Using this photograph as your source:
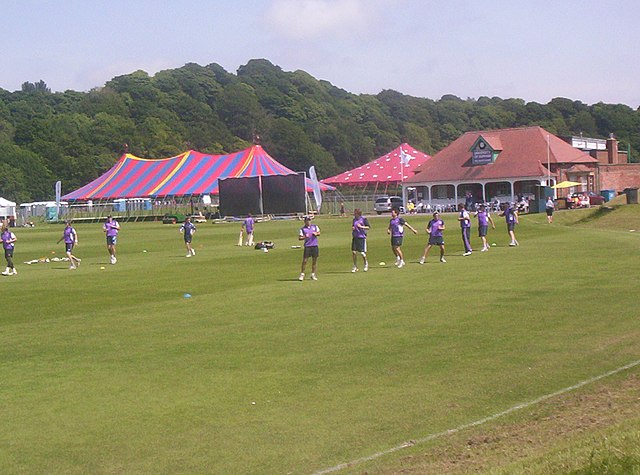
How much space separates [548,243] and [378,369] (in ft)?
85.1

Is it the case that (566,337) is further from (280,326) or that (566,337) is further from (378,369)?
(280,326)

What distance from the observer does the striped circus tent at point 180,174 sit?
278ft

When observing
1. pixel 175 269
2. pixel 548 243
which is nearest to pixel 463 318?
pixel 175 269

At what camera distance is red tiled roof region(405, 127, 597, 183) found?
8175 cm

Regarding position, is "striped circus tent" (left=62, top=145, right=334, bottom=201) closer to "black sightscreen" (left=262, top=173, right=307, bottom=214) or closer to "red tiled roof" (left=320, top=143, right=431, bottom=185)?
"black sightscreen" (left=262, top=173, right=307, bottom=214)

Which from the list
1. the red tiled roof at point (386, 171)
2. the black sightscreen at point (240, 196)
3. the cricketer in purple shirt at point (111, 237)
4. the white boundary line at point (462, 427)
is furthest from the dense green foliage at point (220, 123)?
the white boundary line at point (462, 427)

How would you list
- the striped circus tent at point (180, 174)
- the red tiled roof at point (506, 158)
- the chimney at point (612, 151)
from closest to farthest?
the red tiled roof at point (506, 158) < the striped circus tent at point (180, 174) < the chimney at point (612, 151)

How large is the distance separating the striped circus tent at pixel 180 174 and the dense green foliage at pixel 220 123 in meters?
28.6

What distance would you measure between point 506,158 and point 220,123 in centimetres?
8241

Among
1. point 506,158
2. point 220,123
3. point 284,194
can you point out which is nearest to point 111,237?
point 284,194

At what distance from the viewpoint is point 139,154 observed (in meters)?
126

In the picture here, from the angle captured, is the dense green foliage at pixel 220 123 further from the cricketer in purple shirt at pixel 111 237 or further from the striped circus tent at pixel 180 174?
the cricketer in purple shirt at pixel 111 237

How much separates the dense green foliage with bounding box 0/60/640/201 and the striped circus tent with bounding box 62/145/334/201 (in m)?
28.6

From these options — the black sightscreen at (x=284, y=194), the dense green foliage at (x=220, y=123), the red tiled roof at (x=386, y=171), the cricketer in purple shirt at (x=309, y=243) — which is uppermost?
the dense green foliage at (x=220, y=123)
